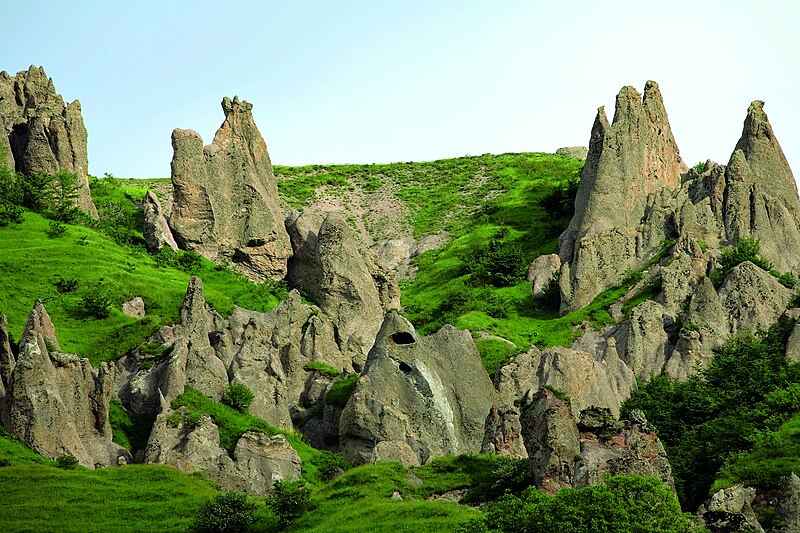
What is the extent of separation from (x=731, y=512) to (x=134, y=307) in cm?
4045

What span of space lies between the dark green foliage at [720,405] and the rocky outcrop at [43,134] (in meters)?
40.6

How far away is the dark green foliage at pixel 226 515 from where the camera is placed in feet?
194

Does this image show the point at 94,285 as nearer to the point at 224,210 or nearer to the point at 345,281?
the point at 345,281

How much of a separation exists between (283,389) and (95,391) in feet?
35.3

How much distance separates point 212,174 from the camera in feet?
337

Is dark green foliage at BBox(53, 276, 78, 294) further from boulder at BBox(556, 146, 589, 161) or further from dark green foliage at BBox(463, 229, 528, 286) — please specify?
boulder at BBox(556, 146, 589, 161)

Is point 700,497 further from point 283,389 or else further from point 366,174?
point 366,174

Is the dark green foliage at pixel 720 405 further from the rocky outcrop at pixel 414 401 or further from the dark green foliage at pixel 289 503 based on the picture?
the dark green foliage at pixel 289 503

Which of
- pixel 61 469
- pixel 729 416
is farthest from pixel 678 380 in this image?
pixel 61 469

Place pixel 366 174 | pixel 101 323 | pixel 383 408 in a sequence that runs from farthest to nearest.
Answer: pixel 366 174 → pixel 101 323 → pixel 383 408

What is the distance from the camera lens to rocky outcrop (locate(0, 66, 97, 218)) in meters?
101

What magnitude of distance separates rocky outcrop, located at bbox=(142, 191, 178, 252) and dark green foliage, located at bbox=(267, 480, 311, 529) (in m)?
38.6

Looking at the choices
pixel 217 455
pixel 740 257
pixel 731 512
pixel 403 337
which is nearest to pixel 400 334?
pixel 403 337

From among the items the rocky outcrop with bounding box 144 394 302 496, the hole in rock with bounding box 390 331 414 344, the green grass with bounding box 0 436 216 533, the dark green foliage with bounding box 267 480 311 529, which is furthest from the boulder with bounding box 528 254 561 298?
the dark green foliage with bounding box 267 480 311 529
